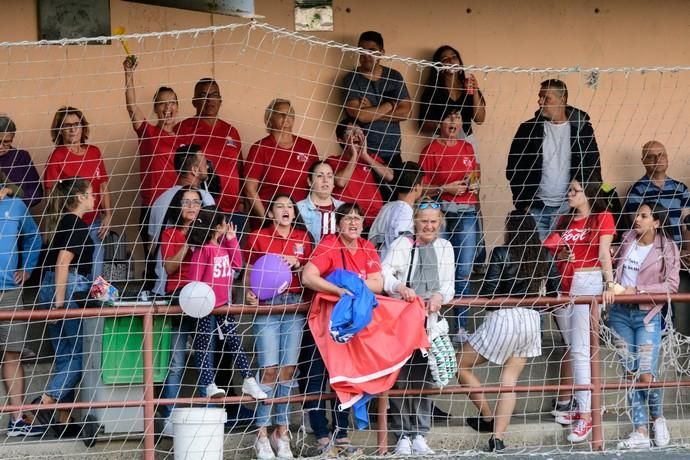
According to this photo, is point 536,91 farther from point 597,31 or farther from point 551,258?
point 551,258

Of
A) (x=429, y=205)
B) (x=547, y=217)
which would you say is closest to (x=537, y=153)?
(x=547, y=217)

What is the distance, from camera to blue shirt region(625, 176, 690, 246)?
9609 millimetres

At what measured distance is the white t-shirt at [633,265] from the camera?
9.17m

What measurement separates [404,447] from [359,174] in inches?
82.3

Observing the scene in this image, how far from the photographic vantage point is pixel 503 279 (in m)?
8.73

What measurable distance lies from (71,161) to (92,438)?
193 centimetres

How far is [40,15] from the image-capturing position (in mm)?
9680

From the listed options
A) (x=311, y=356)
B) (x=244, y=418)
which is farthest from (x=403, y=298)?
(x=244, y=418)

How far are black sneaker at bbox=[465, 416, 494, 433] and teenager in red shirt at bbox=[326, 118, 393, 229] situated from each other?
152 cm

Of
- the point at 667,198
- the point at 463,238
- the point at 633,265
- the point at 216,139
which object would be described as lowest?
the point at 633,265

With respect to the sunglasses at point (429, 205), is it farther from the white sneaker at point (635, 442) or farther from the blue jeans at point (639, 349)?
the white sneaker at point (635, 442)

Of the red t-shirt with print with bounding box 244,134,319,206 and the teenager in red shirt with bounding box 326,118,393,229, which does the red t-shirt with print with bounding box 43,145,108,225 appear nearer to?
the red t-shirt with print with bounding box 244,134,319,206

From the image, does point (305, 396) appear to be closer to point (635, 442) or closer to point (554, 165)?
point (635, 442)

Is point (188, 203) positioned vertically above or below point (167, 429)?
above
